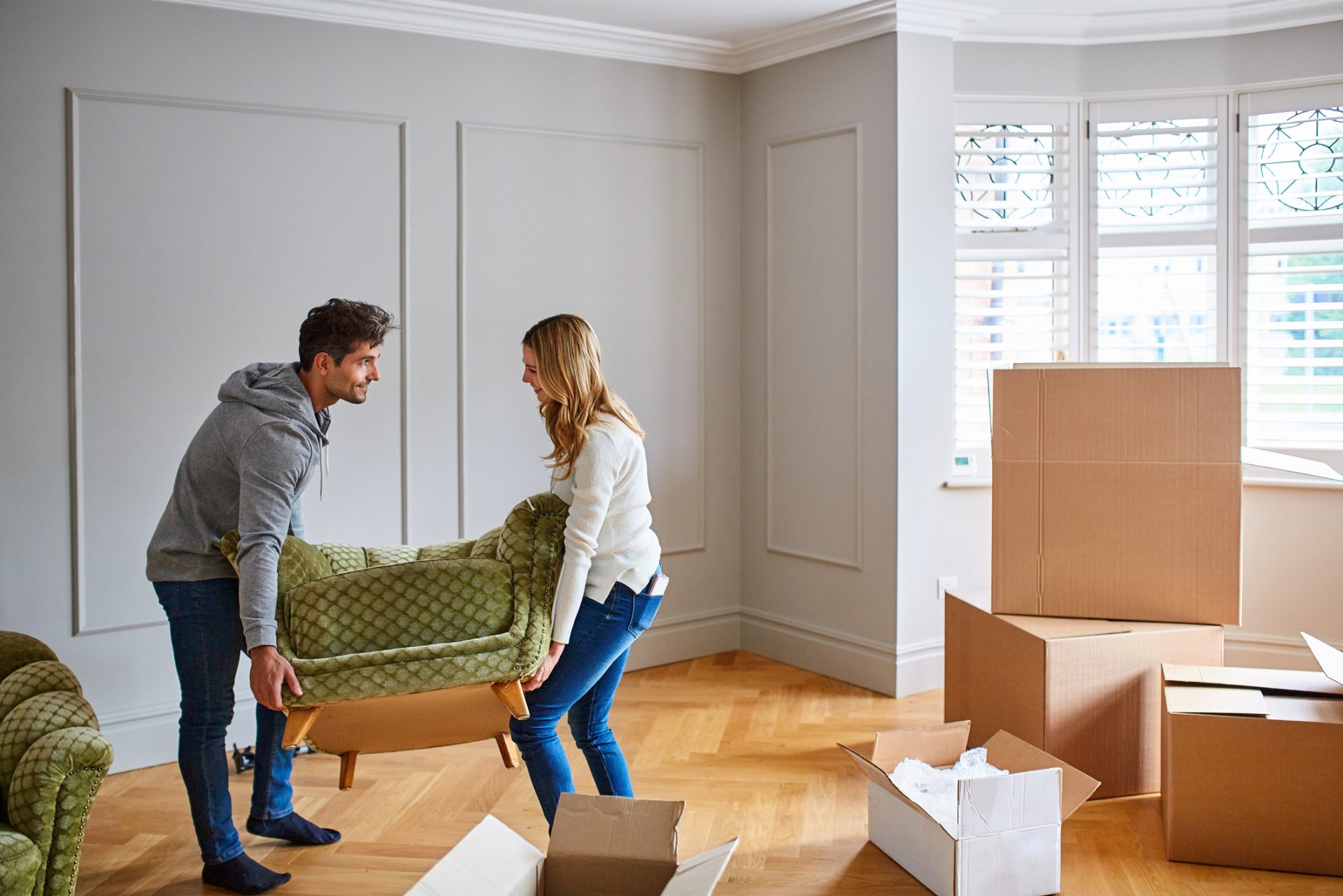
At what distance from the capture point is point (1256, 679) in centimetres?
293

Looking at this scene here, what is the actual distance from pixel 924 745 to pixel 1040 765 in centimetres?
32

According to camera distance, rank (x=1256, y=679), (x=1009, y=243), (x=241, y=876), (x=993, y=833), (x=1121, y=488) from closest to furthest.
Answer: (x=993, y=833) < (x=241, y=876) < (x=1256, y=679) < (x=1121, y=488) < (x=1009, y=243)

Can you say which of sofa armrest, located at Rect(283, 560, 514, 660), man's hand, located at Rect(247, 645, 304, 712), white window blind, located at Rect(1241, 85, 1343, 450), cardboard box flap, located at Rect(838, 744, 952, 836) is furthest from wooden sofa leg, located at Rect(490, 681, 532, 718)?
white window blind, located at Rect(1241, 85, 1343, 450)

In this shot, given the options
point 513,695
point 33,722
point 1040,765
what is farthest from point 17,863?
point 1040,765

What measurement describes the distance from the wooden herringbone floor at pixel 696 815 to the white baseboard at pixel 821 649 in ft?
0.54

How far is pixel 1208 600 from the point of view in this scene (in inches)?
125

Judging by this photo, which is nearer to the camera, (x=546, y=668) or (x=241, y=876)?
(x=546, y=668)

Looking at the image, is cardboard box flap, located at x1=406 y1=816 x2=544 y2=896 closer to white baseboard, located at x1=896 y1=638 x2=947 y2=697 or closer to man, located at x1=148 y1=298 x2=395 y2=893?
man, located at x1=148 y1=298 x2=395 y2=893

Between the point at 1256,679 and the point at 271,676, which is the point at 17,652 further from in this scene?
the point at 1256,679

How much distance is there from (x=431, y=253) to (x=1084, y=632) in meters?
2.57

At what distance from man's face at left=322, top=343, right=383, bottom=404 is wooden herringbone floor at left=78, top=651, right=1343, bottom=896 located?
121 centimetres

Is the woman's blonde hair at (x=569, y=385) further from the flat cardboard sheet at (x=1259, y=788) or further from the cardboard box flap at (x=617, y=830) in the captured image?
the flat cardboard sheet at (x=1259, y=788)

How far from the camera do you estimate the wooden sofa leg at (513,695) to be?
2.31 metres

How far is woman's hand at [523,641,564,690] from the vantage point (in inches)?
92.6
